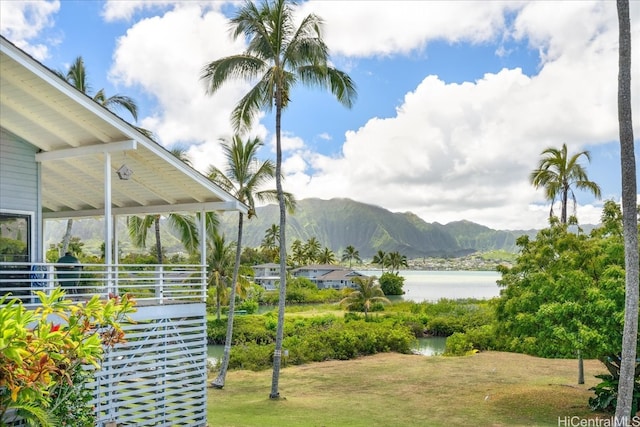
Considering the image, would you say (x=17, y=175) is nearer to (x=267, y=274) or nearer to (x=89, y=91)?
(x=89, y=91)

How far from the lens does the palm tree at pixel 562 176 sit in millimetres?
21922

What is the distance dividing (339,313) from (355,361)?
75.0ft

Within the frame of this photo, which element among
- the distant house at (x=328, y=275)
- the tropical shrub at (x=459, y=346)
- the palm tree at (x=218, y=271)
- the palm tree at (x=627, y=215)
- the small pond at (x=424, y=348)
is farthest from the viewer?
the distant house at (x=328, y=275)

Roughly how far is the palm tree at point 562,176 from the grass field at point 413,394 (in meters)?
6.44

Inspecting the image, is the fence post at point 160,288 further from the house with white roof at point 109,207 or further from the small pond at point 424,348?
the small pond at point 424,348

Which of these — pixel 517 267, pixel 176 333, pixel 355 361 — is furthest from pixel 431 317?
pixel 176 333

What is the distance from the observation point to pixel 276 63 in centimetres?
1691

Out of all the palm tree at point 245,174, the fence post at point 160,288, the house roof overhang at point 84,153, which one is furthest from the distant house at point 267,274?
the fence post at point 160,288

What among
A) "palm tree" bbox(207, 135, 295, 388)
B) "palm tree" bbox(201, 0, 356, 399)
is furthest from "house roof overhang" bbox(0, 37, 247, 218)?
"palm tree" bbox(207, 135, 295, 388)

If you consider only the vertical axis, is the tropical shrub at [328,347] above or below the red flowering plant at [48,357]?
below

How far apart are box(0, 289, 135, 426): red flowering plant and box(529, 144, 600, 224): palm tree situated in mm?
18127

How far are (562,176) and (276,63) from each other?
12.1 meters

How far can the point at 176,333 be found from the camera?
11.8 metres

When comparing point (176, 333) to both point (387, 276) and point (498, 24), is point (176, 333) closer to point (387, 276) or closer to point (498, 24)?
point (498, 24)
